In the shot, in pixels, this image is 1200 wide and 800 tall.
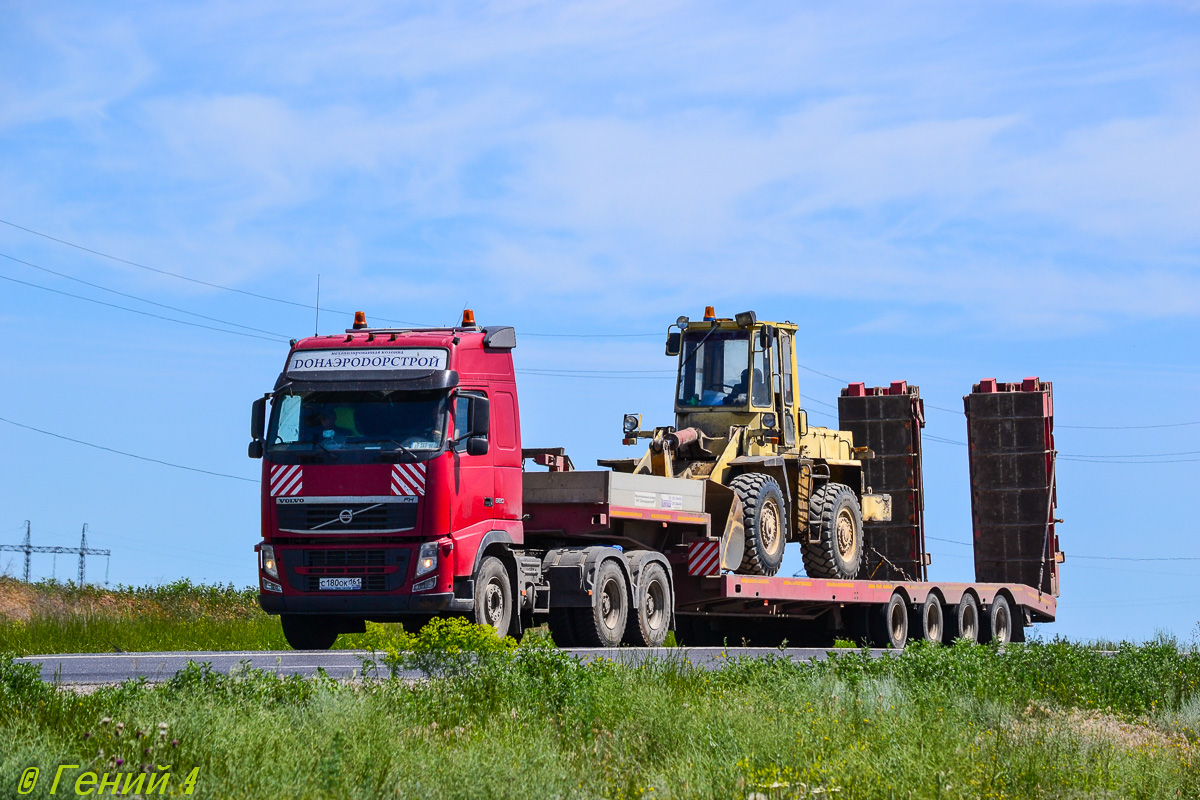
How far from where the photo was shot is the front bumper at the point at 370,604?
16344 millimetres

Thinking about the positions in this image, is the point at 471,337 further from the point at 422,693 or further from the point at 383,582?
the point at 422,693

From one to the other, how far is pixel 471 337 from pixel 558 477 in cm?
226

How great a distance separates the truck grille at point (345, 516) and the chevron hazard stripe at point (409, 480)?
0.15 m

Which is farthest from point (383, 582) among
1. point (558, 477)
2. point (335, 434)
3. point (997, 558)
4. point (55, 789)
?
point (997, 558)

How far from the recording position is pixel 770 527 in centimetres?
2105

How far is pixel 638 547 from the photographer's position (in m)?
19.5

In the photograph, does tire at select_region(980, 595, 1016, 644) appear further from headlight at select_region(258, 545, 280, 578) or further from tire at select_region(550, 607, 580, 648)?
headlight at select_region(258, 545, 280, 578)

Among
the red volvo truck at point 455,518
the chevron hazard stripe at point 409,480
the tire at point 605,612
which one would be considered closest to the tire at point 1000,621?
the red volvo truck at point 455,518

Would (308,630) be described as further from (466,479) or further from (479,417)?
(479,417)

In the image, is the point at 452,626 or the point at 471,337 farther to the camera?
the point at 471,337

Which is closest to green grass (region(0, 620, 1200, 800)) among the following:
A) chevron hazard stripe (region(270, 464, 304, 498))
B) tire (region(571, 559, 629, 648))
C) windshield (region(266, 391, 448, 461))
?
windshield (region(266, 391, 448, 461))

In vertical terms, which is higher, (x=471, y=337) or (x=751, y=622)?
(x=471, y=337)

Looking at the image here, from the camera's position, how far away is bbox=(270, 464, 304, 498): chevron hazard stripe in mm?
16719

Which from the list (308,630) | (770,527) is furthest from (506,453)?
(770,527)
